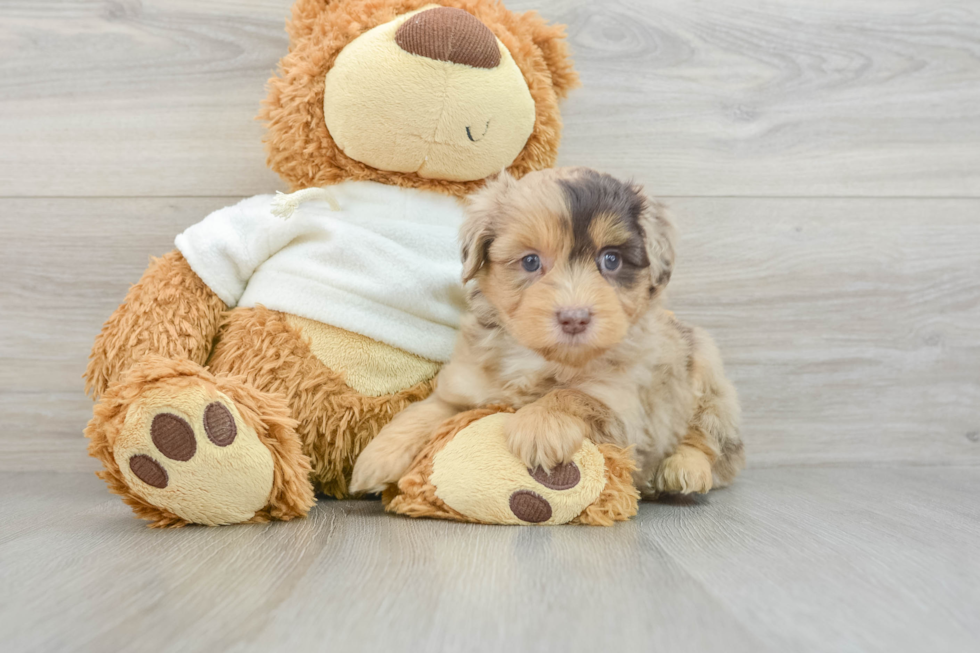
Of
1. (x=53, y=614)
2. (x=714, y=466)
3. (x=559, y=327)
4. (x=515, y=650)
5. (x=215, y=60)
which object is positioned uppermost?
(x=215, y=60)

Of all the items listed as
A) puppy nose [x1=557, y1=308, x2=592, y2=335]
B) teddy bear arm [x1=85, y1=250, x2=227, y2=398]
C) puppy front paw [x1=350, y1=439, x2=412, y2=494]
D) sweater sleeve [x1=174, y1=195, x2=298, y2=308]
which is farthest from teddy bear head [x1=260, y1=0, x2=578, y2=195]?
puppy front paw [x1=350, y1=439, x2=412, y2=494]

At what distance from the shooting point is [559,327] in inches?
50.1

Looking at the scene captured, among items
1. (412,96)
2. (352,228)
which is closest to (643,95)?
(412,96)

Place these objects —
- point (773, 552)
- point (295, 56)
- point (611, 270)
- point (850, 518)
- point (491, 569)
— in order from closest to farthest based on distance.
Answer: point (491, 569)
point (773, 552)
point (611, 270)
point (850, 518)
point (295, 56)

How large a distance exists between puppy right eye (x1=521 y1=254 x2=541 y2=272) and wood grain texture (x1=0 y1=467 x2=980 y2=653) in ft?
1.59

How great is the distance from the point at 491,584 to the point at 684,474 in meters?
0.70

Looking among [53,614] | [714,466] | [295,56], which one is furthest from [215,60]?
[714,466]

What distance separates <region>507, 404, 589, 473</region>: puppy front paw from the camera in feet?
4.17

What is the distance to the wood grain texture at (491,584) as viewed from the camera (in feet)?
2.77

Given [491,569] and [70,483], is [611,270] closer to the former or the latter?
[491,569]

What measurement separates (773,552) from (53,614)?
108cm

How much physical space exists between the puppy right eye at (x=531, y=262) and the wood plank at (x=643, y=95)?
0.77 m

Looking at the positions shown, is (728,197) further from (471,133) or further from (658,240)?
(471,133)

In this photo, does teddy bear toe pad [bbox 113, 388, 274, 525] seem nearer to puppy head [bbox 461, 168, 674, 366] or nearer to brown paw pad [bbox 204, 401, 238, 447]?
brown paw pad [bbox 204, 401, 238, 447]
